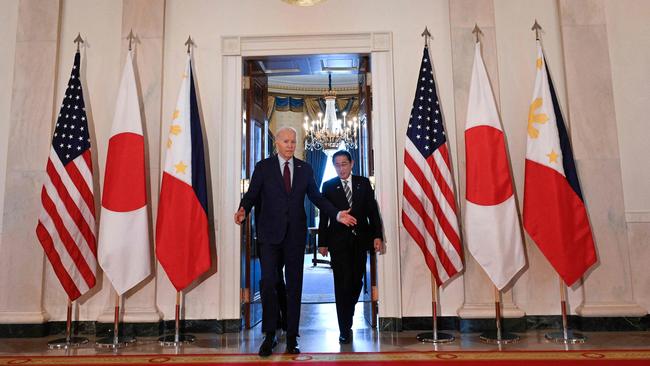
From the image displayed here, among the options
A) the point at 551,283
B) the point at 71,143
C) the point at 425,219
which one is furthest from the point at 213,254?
the point at 551,283

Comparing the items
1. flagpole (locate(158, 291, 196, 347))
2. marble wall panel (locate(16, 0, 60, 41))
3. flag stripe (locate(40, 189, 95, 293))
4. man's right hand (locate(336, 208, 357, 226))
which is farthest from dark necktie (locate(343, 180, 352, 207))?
marble wall panel (locate(16, 0, 60, 41))

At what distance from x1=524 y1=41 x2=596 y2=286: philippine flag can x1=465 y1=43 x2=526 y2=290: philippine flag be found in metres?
0.19

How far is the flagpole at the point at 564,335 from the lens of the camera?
12.5ft

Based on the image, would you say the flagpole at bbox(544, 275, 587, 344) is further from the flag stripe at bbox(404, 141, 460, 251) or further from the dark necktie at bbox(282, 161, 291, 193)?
the dark necktie at bbox(282, 161, 291, 193)

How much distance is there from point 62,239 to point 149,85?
1.72 m

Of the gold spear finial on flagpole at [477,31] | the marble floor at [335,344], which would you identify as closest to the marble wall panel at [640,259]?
the marble floor at [335,344]

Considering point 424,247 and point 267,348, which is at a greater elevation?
point 424,247

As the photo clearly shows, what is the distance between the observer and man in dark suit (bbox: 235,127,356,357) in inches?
135

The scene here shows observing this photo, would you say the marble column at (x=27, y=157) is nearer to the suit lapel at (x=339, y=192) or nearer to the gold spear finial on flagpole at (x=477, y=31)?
the suit lapel at (x=339, y=192)

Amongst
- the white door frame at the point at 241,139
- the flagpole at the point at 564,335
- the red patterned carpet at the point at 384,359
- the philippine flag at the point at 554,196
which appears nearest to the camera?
the red patterned carpet at the point at 384,359

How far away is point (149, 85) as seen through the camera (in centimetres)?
467

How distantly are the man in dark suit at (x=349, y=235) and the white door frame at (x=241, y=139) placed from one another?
314mm

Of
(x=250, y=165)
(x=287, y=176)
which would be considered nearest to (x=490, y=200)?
(x=287, y=176)

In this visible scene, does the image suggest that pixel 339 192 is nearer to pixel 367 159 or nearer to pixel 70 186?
pixel 367 159
